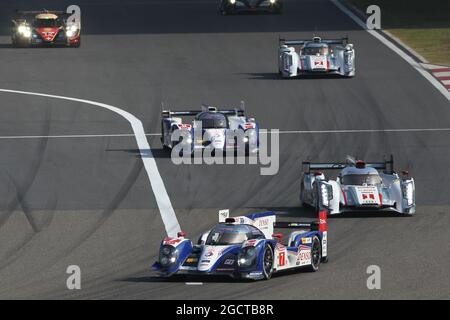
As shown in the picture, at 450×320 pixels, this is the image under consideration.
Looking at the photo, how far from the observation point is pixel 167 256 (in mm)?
26812

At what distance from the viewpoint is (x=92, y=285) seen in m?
26.5

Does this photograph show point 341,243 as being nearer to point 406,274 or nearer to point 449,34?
point 406,274

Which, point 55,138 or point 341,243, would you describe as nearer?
point 341,243

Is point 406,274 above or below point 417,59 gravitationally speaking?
below

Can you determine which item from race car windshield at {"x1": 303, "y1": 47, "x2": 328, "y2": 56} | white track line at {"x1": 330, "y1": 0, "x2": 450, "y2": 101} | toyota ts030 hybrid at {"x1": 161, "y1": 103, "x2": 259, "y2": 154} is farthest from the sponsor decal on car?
race car windshield at {"x1": 303, "y1": 47, "x2": 328, "y2": 56}

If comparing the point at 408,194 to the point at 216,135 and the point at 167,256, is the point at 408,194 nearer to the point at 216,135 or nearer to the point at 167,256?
the point at 167,256

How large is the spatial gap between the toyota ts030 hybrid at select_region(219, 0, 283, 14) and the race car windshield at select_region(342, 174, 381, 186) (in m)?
37.7

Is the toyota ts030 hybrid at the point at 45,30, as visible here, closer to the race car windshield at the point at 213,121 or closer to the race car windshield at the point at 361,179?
the race car windshield at the point at 213,121

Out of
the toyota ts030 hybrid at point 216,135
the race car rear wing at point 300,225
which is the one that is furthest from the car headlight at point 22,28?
the race car rear wing at point 300,225

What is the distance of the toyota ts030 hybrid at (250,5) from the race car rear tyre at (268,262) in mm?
45592

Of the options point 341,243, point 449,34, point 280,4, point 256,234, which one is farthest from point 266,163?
point 280,4

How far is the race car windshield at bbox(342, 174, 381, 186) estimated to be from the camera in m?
34.6
